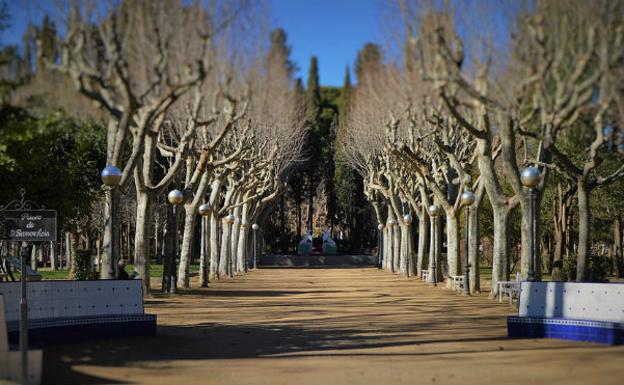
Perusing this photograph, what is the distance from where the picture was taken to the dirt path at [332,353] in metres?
11.0

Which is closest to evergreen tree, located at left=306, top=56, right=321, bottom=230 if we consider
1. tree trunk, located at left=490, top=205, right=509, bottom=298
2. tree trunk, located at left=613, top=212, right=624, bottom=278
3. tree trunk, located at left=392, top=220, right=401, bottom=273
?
tree trunk, located at left=392, top=220, right=401, bottom=273

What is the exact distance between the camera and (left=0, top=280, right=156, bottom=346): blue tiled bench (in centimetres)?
1345

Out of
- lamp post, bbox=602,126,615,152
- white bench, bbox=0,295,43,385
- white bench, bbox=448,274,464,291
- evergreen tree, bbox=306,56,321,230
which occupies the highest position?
evergreen tree, bbox=306,56,321,230

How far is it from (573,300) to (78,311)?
8787 mm

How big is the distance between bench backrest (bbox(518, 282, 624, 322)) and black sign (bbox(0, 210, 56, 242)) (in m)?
8.62

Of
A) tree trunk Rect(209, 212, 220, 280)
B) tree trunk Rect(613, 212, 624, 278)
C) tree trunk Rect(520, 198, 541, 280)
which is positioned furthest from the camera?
tree trunk Rect(613, 212, 624, 278)

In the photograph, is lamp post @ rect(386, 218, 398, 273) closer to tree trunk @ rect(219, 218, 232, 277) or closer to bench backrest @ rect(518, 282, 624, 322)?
Result: tree trunk @ rect(219, 218, 232, 277)

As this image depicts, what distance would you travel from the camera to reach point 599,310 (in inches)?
561

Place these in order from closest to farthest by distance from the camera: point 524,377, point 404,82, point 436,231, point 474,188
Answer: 1. point 524,377
2. point 404,82
3. point 474,188
4. point 436,231

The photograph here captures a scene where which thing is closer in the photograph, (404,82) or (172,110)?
(404,82)

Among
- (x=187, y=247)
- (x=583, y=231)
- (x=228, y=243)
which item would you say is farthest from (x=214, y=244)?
(x=583, y=231)

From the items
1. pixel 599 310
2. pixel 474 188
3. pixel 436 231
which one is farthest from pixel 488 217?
pixel 599 310

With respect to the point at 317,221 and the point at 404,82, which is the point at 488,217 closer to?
the point at 404,82

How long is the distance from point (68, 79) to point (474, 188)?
1834 centimetres
